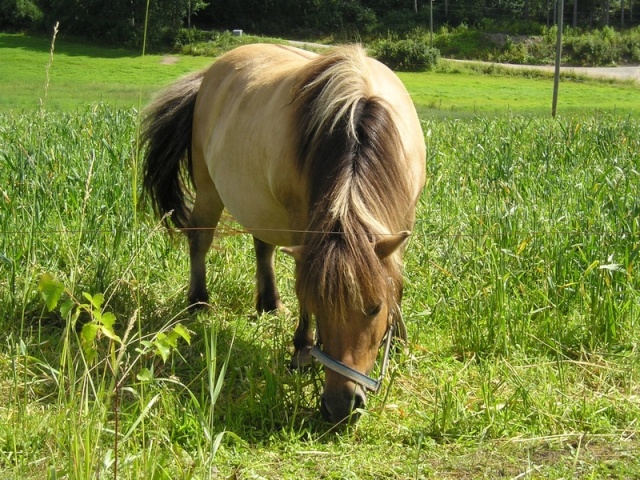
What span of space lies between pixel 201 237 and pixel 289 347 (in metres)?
1.28

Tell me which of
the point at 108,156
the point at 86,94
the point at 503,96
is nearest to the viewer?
the point at 108,156

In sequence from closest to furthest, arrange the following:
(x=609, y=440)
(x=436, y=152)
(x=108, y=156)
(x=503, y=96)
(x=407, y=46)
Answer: (x=609, y=440) < (x=108, y=156) < (x=436, y=152) < (x=503, y=96) < (x=407, y=46)

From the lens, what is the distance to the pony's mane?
2996 millimetres

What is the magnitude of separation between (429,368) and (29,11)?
38.0 m

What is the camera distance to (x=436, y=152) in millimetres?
7957

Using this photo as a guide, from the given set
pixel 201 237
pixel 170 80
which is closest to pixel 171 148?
pixel 201 237

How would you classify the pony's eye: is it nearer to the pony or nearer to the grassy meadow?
the pony

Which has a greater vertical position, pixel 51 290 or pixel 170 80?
pixel 51 290

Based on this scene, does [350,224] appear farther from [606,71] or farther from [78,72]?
[606,71]

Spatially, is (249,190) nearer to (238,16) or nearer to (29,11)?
(29,11)

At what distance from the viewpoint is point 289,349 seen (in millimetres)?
4199

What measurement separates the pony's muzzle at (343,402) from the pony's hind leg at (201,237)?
1.98 metres

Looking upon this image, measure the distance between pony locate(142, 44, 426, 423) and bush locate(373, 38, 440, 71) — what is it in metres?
32.8

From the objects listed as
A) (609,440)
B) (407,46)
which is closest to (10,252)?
(609,440)
